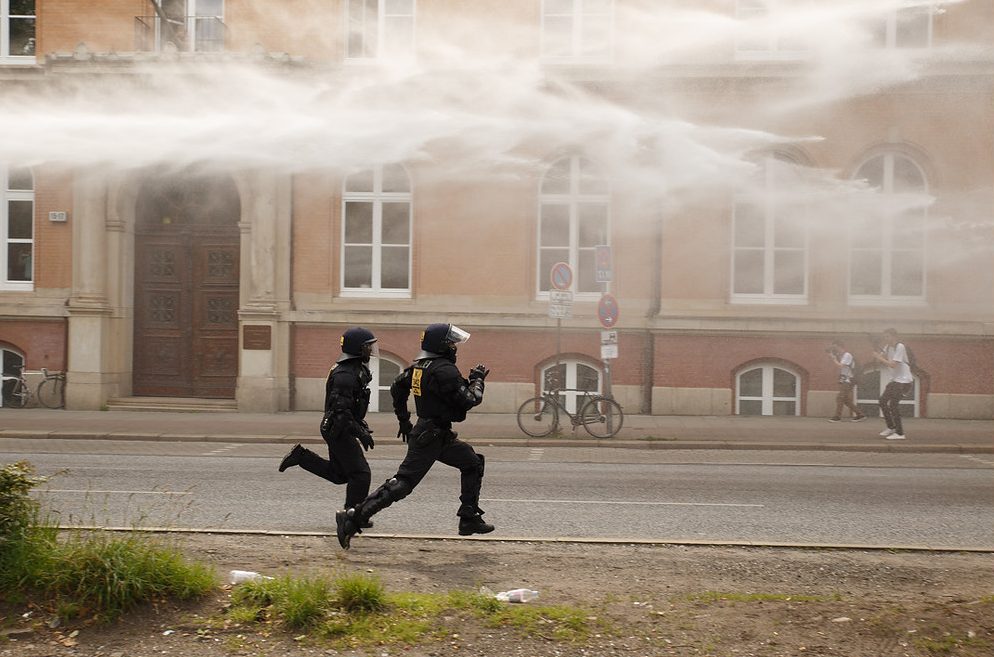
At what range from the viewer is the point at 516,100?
19422mm

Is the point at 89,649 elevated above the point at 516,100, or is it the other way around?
the point at 516,100

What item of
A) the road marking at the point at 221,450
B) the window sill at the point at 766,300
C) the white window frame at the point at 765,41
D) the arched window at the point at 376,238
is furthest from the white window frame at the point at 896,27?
the road marking at the point at 221,450

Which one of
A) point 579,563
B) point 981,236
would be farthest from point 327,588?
point 981,236

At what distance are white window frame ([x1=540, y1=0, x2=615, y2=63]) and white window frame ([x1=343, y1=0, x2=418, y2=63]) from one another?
284 cm

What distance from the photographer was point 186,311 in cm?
2164

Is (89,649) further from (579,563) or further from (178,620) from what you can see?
(579,563)

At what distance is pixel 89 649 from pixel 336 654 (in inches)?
53.5

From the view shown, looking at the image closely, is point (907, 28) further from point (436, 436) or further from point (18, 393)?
point (18, 393)

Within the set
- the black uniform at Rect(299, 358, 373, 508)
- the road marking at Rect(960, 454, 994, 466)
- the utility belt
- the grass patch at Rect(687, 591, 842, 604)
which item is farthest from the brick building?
the grass patch at Rect(687, 591, 842, 604)

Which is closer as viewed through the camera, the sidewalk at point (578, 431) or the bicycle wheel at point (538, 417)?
the sidewalk at point (578, 431)

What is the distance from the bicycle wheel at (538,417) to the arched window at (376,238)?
443cm

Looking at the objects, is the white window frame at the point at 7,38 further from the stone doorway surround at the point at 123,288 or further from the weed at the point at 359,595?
the weed at the point at 359,595

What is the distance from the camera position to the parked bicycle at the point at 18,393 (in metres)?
21.0

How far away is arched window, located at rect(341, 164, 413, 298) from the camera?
2098cm
